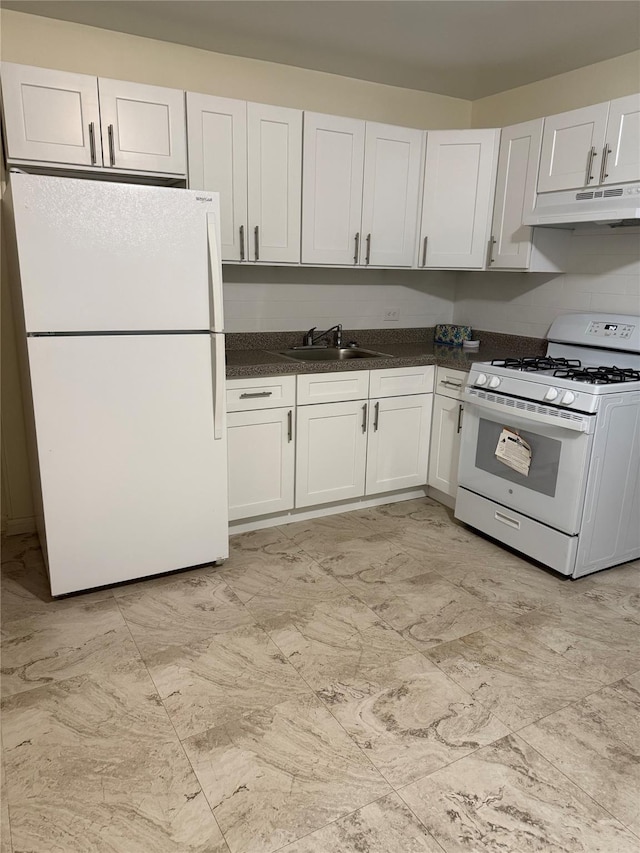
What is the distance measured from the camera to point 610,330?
10.3 feet

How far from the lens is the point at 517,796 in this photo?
5.39ft

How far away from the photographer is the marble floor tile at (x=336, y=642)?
2164 millimetres

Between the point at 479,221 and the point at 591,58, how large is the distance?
3.12 ft

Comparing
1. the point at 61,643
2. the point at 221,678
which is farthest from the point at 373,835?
the point at 61,643

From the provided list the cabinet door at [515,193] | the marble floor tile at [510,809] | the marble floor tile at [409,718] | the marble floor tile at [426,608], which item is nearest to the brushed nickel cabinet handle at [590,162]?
the cabinet door at [515,193]

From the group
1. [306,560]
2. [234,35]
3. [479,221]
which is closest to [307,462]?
[306,560]

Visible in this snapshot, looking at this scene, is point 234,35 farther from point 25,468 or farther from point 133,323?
point 25,468

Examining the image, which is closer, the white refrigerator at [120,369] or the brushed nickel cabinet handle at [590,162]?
the white refrigerator at [120,369]

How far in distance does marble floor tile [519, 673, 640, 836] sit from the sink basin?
2.15 metres

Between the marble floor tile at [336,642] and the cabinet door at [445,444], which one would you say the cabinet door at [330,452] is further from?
the marble floor tile at [336,642]

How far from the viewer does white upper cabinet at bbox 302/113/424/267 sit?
3.18 m

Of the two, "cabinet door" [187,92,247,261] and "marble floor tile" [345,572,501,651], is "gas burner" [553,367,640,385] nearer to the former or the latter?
"marble floor tile" [345,572,501,651]

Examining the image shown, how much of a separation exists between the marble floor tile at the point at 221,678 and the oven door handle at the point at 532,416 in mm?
1556

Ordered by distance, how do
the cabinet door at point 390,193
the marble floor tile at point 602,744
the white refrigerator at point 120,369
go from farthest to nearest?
the cabinet door at point 390,193 < the white refrigerator at point 120,369 < the marble floor tile at point 602,744
